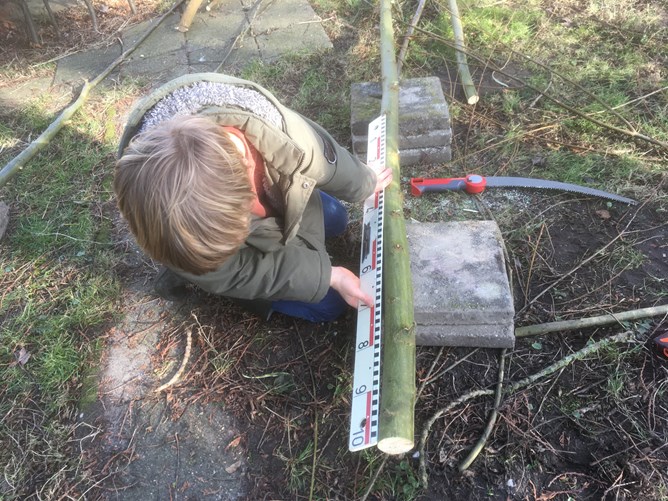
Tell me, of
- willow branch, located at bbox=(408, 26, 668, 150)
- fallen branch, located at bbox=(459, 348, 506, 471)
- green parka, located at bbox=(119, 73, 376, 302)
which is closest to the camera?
green parka, located at bbox=(119, 73, 376, 302)

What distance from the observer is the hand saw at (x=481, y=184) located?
2.84 meters

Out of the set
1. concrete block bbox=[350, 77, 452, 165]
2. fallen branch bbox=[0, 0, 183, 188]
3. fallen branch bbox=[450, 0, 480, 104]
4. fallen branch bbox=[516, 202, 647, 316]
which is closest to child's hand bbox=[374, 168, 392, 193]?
concrete block bbox=[350, 77, 452, 165]

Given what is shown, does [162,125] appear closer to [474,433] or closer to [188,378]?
[188,378]

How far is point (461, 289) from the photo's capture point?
7.45ft

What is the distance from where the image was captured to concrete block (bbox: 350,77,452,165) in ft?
10.3

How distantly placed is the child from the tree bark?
0.50 ft

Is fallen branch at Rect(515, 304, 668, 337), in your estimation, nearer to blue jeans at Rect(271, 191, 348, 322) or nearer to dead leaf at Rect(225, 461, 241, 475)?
blue jeans at Rect(271, 191, 348, 322)

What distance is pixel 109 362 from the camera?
98.2 inches

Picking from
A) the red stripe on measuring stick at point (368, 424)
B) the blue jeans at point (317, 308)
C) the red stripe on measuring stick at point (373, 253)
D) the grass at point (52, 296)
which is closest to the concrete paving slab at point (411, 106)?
the red stripe on measuring stick at point (373, 253)

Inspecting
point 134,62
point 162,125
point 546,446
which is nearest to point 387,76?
point 162,125

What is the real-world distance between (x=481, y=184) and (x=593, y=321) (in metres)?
1.03

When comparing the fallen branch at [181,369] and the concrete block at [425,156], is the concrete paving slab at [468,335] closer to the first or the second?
the fallen branch at [181,369]

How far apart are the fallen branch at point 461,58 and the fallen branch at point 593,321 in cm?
185

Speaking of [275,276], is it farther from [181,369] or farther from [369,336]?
[181,369]
